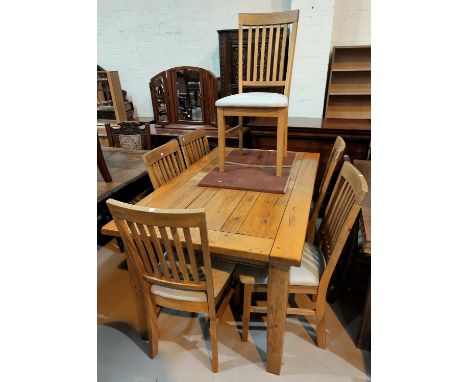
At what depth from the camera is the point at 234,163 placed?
209cm

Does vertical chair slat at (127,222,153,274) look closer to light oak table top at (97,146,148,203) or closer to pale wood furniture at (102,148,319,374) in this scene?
pale wood furniture at (102,148,319,374)

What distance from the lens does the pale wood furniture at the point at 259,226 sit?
1154 mm

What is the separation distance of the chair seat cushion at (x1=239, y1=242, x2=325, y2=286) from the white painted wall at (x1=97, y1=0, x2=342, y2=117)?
1982 mm

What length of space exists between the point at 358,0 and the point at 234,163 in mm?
2225

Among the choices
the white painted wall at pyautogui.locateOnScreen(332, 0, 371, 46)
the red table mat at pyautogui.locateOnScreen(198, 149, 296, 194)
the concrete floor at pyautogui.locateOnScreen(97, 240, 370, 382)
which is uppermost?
the white painted wall at pyautogui.locateOnScreen(332, 0, 371, 46)

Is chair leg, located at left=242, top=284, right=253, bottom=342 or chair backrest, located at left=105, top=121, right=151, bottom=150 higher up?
chair backrest, located at left=105, top=121, right=151, bottom=150

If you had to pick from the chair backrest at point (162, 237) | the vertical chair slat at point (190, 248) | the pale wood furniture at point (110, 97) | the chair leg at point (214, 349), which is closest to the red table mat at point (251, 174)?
the chair backrest at point (162, 237)

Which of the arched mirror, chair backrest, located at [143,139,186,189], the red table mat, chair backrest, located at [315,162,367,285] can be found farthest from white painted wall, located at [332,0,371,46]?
chair backrest, located at [143,139,186,189]

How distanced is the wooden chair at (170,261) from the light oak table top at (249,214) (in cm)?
12

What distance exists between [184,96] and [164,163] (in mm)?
1678

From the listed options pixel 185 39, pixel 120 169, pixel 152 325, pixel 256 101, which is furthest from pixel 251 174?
pixel 185 39

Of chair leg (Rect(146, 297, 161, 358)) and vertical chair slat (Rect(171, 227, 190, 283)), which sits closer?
vertical chair slat (Rect(171, 227, 190, 283))

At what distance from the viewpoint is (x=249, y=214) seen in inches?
55.8

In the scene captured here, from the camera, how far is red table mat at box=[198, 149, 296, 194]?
1701 millimetres
